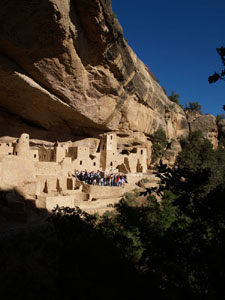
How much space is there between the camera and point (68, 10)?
1102cm

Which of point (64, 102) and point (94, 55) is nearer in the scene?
point (94, 55)

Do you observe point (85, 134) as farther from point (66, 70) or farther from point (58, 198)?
point (58, 198)

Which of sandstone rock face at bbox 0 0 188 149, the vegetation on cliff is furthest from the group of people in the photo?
the vegetation on cliff

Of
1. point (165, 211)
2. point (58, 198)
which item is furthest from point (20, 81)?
point (165, 211)

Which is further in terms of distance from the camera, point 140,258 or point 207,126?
point 207,126

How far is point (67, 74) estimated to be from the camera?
1404 centimetres

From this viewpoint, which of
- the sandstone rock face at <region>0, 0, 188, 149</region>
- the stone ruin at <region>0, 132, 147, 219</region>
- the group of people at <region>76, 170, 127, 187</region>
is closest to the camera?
the stone ruin at <region>0, 132, 147, 219</region>

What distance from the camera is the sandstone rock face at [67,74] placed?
11.0 m

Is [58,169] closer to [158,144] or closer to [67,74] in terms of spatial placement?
[67,74]

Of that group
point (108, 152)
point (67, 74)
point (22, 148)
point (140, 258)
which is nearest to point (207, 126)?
point (108, 152)

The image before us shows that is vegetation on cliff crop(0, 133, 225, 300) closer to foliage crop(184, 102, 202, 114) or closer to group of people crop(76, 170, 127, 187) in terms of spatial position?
group of people crop(76, 170, 127, 187)

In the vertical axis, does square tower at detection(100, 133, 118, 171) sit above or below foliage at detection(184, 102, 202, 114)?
below

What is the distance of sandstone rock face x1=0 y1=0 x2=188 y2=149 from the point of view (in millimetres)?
11008

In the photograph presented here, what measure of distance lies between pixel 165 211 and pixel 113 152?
9.89 meters
